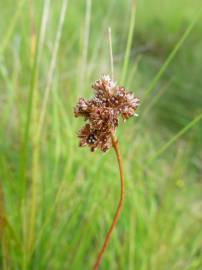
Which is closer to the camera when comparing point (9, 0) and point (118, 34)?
point (9, 0)

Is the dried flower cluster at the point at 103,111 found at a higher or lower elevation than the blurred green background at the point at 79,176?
lower

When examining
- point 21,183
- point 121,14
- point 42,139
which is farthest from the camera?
point 121,14

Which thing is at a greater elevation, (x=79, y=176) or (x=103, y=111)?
(x=79, y=176)

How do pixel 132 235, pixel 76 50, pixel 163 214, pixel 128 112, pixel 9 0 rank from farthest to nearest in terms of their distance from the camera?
pixel 9 0 → pixel 76 50 → pixel 163 214 → pixel 132 235 → pixel 128 112

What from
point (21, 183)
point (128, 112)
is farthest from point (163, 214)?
point (128, 112)

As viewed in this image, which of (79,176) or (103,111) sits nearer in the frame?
(103,111)

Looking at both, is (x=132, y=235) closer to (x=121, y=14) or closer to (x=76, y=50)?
(x=76, y=50)
